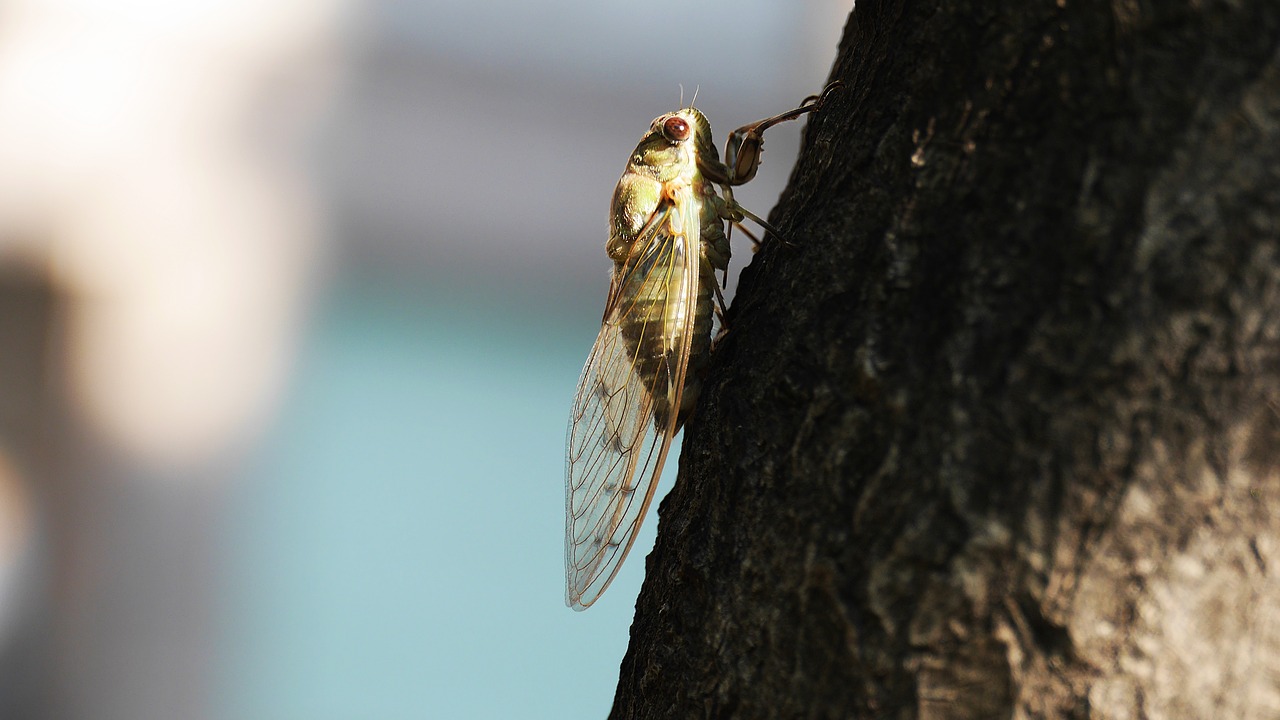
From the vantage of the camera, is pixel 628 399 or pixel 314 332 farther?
pixel 314 332

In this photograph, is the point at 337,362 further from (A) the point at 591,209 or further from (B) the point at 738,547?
(B) the point at 738,547

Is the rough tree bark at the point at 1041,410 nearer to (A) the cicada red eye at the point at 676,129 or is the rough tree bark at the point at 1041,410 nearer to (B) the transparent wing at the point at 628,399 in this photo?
(B) the transparent wing at the point at 628,399

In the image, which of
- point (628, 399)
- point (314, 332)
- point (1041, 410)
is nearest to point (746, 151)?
point (628, 399)

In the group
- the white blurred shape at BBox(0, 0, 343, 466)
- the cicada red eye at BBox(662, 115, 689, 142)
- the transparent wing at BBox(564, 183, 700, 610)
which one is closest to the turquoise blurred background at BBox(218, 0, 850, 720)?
the white blurred shape at BBox(0, 0, 343, 466)

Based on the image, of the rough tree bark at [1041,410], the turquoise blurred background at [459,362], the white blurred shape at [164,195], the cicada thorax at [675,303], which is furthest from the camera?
the turquoise blurred background at [459,362]

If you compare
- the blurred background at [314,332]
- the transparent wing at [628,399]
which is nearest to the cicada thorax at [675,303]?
the transparent wing at [628,399]

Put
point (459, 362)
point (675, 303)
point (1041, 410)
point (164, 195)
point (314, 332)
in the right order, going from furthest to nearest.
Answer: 1. point (459, 362)
2. point (314, 332)
3. point (164, 195)
4. point (675, 303)
5. point (1041, 410)

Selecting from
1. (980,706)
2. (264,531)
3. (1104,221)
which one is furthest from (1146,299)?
(264,531)

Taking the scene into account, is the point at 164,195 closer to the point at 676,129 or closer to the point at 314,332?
the point at 314,332
